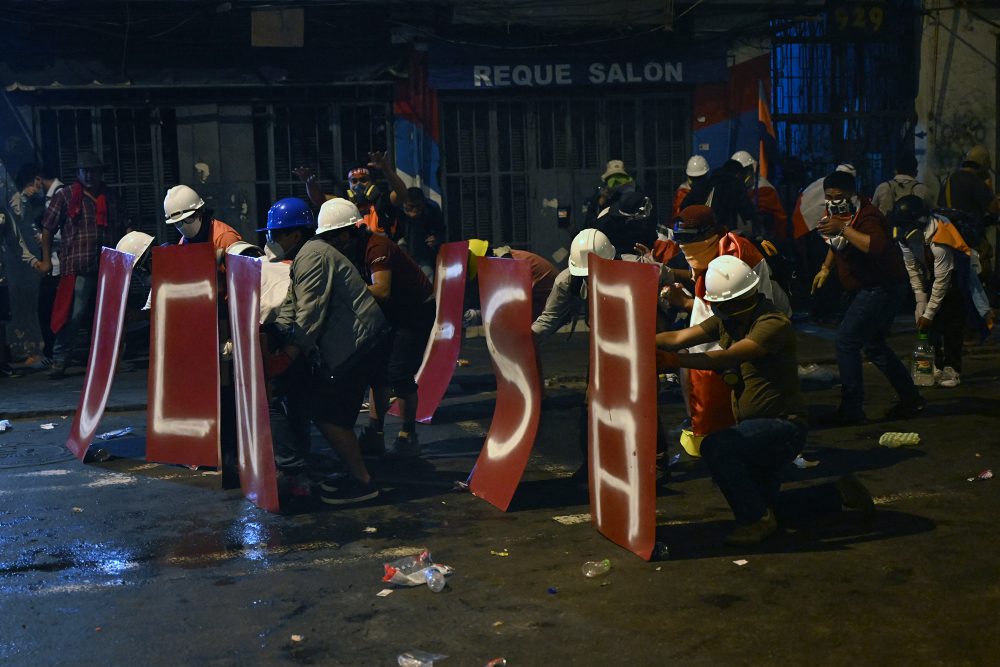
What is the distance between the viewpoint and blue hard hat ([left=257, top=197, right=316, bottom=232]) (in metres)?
7.51

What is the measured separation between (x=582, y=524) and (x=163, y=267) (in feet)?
10.5

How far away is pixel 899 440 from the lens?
27.9 feet

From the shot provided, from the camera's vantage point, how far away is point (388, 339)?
803 centimetres

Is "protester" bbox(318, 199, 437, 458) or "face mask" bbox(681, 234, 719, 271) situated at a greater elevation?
"face mask" bbox(681, 234, 719, 271)

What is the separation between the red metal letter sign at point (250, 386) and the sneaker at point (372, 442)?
122cm

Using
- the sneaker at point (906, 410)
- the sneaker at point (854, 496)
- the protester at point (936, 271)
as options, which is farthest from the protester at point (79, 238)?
the sneaker at point (854, 496)

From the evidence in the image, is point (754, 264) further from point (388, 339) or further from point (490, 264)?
point (388, 339)

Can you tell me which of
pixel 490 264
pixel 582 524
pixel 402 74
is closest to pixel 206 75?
pixel 402 74

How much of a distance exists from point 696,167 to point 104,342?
7358mm

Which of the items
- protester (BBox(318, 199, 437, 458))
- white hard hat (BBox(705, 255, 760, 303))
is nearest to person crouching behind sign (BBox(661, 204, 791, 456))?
white hard hat (BBox(705, 255, 760, 303))

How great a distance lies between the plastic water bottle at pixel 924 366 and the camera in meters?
10.5

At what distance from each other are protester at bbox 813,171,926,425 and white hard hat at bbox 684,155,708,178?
4.91m

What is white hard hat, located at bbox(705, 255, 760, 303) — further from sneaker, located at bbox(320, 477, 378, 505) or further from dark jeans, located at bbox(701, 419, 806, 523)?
sneaker, located at bbox(320, 477, 378, 505)

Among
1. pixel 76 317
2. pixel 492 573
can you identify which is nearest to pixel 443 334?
pixel 492 573
